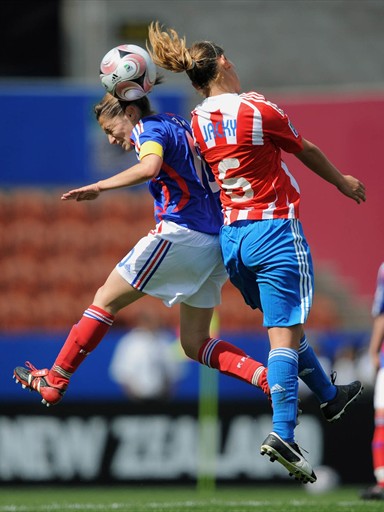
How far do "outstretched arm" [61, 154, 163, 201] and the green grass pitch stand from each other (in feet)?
7.05

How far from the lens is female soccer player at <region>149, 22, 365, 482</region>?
224 inches

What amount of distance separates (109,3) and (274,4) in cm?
308

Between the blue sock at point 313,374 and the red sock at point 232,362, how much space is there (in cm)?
21

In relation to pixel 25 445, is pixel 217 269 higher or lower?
higher

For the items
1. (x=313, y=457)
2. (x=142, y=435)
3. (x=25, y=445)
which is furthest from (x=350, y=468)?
(x=25, y=445)

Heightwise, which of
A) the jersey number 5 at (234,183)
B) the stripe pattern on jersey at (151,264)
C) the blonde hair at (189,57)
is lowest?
the stripe pattern on jersey at (151,264)

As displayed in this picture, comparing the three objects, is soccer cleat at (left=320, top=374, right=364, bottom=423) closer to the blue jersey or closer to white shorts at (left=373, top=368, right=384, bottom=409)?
the blue jersey

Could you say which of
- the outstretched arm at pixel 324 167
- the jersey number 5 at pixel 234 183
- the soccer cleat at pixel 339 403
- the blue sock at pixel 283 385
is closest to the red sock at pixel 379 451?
the soccer cleat at pixel 339 403

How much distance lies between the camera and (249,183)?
5777 mm

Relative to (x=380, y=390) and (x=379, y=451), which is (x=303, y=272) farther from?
(x=379, y=451)

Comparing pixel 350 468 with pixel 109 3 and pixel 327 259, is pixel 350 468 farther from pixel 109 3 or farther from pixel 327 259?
pixel 109 3

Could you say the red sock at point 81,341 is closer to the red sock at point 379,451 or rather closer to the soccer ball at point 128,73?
the soccer ball at point 128,73

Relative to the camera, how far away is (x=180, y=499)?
8.57 meters

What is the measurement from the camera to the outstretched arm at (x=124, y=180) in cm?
548
